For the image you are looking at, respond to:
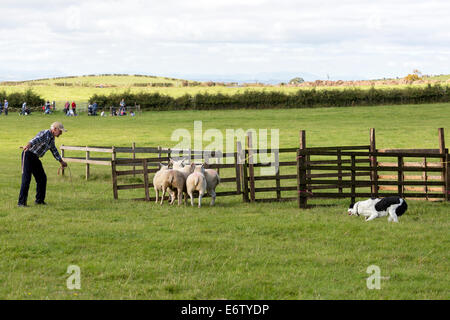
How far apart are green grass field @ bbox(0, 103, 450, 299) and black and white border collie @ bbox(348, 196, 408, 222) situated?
30 cm

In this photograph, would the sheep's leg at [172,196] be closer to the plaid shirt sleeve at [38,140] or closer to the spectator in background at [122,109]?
the plaid shirt sleeve at [38,140]

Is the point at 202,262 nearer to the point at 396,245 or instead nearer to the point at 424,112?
the point at 396,245

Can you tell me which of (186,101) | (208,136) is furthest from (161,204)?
(186,101)

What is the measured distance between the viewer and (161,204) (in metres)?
16.1

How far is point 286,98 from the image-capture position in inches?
2886

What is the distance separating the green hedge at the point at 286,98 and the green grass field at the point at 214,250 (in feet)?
179

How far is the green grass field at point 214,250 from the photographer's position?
8.38 m

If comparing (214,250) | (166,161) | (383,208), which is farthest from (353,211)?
(166,161)

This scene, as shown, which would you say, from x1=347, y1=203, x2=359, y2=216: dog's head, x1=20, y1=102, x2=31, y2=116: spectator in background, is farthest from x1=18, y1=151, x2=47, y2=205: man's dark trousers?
x1=20, y1=102, x2=31, y2=116: spectator in background

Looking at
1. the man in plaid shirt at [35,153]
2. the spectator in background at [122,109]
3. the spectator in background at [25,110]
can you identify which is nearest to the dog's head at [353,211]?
the man in plaid shirt at [35,153]

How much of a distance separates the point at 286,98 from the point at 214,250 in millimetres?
63769

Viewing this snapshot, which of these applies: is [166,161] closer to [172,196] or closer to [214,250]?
[172,196]

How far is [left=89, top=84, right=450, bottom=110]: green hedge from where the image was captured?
235ft
